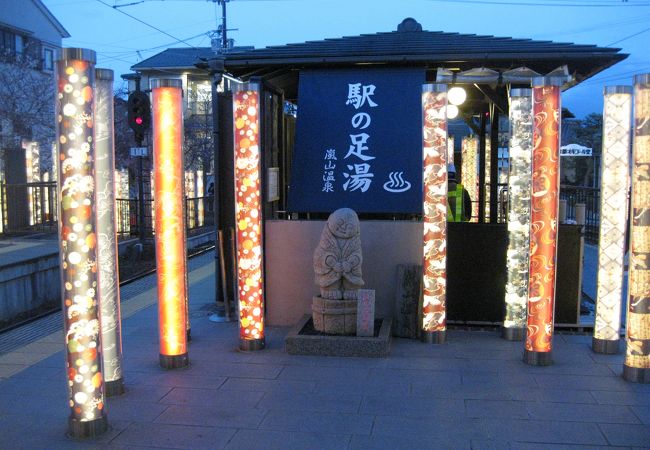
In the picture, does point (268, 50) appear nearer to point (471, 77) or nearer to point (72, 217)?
point (471, 77)

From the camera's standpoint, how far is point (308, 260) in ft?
29.0

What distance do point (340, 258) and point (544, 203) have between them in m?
2.40

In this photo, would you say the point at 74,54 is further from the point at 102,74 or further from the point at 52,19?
the point at 52,19

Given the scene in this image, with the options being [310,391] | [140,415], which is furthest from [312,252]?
[140,415]

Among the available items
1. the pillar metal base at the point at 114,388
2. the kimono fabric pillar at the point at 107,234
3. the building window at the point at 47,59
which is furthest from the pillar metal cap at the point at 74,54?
the building window at the point at 47,59

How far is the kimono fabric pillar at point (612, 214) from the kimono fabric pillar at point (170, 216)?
4606 millimetres

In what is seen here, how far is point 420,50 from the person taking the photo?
9.04 metres

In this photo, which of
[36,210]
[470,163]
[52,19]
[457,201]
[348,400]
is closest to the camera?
[348,400]

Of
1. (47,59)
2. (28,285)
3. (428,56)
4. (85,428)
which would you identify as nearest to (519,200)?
(428,56)

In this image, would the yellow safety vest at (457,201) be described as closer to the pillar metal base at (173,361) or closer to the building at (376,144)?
the building at (376,144)

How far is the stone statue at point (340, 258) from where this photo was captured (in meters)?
7.72

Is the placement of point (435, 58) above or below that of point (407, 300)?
above

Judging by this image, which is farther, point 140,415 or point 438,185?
point 438,185

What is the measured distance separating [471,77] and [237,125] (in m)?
3.42
